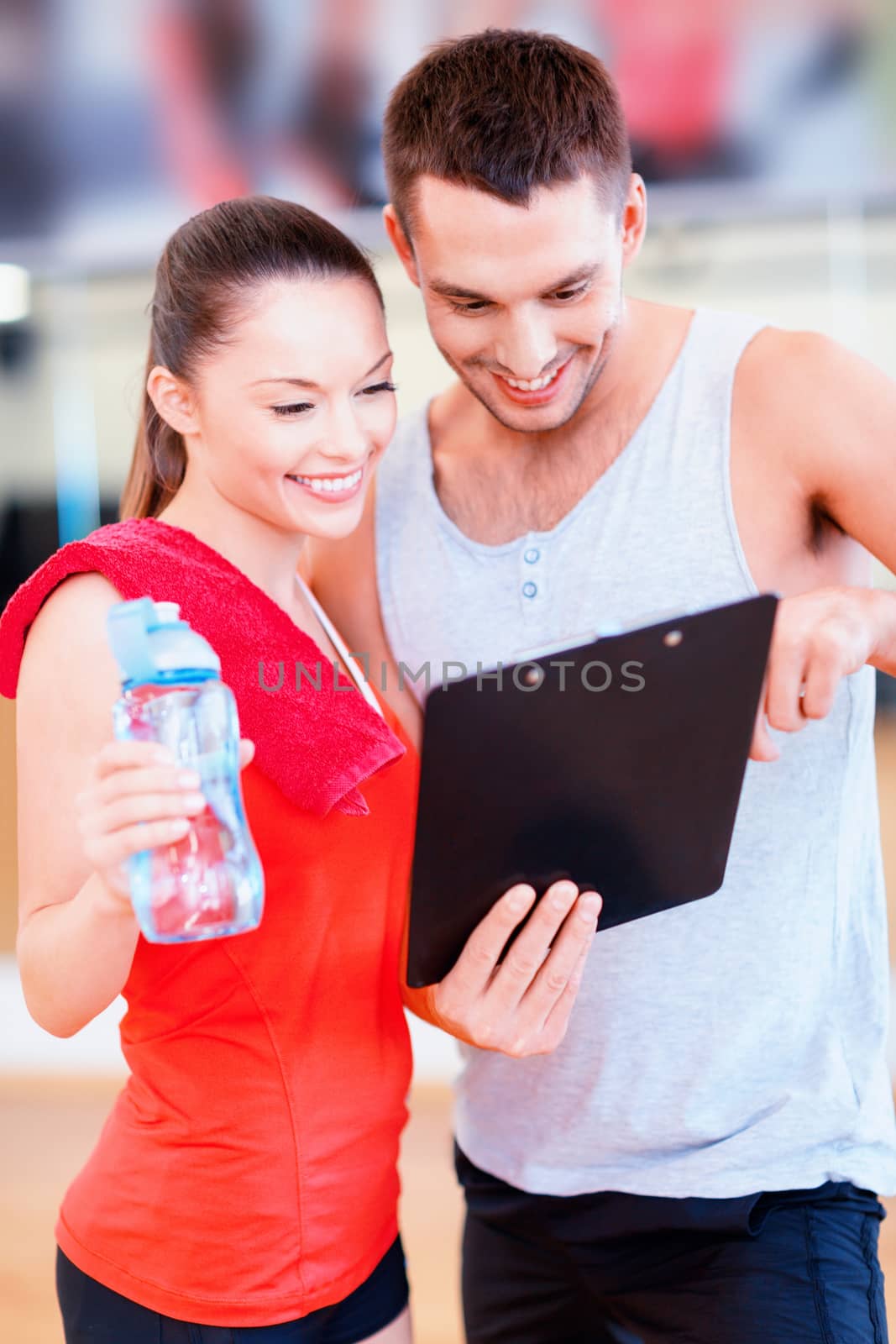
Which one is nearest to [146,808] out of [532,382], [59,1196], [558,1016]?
[558,1016]

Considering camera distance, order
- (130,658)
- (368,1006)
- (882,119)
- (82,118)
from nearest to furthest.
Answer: (130,658) → (368,1006) → (882,119) → (82,118)

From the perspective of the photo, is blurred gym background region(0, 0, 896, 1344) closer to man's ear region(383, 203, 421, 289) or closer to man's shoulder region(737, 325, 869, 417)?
man's ear region(383, 203, 421, 289)

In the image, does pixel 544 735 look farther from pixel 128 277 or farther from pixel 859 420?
pixel 128 277

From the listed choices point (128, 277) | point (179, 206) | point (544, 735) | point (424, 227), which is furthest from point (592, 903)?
point (128, 277)

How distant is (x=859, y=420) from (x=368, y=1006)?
0.75 metres

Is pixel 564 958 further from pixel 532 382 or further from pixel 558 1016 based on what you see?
pixel 532 382

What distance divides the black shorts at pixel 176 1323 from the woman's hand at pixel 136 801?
0.53 metres

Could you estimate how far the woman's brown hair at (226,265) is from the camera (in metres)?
1.32

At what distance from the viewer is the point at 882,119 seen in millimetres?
3178

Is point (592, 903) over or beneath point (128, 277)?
beneath

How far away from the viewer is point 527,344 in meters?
1.37

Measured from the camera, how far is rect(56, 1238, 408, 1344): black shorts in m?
1.22

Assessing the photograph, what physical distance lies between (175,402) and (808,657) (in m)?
0.65

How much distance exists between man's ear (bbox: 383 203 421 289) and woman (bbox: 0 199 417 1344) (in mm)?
125
